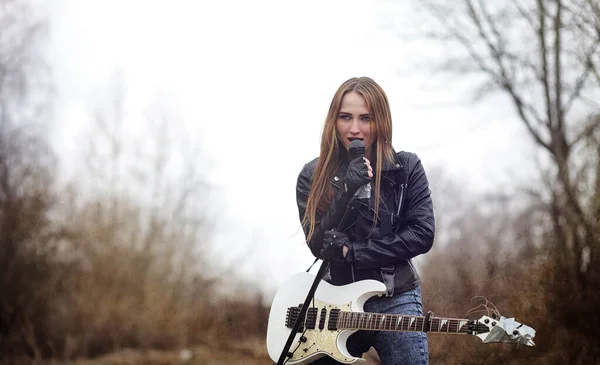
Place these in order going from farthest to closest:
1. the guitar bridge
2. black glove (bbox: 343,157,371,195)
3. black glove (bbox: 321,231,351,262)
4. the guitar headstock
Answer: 1. the guitar bridge
2. black glove (bbox: 321,231,351,262)
3. black glove (bbox: 343,157,371,195)
4. the guitar headstock

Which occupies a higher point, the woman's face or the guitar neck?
the woman's face

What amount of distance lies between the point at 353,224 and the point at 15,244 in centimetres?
765

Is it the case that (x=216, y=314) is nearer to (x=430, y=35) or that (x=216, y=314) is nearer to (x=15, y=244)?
(x=15, y=244)

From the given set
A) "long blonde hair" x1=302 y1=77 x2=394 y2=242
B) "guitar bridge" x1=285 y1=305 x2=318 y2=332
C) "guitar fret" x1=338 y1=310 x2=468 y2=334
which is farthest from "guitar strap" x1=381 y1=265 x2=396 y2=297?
"guitar bridge" x1=285 y1=305 x2=318 y2=332

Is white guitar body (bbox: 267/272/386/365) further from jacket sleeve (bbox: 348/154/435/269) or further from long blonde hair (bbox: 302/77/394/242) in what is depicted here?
long blonde hair (bbox: 302/77/394/242)

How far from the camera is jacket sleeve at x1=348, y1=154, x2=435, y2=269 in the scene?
9.75ft

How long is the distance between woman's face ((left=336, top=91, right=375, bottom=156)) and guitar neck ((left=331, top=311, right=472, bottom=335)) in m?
0.78

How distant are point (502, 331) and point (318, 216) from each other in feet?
3.37

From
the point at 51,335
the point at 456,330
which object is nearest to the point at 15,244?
the point at 51,335

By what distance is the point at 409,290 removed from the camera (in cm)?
303

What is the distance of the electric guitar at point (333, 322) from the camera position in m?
2.88

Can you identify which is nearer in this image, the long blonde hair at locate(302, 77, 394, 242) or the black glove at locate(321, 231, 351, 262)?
the black glove at locate(321, 231, 351, 262)

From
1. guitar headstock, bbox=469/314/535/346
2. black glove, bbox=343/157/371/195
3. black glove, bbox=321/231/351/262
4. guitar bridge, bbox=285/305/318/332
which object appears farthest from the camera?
guitar bridge, bbox=285/305/318/332

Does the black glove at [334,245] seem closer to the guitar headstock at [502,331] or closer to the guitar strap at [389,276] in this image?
the guitar strap at [389,276]
